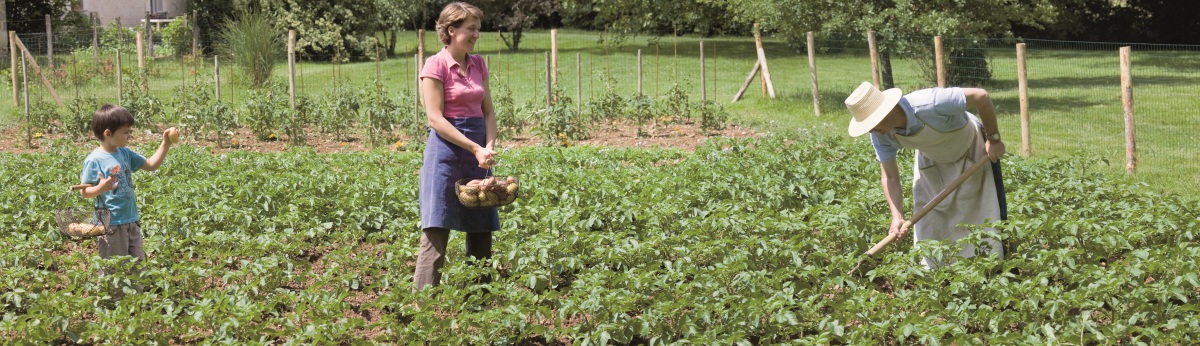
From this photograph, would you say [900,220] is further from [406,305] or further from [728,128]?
[728,128]

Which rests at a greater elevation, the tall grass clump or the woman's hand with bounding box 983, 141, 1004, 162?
the tall grass clump

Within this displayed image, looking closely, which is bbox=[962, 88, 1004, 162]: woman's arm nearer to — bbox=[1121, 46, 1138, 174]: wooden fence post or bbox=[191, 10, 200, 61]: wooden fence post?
bbox=[1121, 46, 1138, 174]: wooden fence post

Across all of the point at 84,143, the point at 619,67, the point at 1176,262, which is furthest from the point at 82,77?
the point at 1176,262

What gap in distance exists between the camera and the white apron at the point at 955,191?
5746 mm

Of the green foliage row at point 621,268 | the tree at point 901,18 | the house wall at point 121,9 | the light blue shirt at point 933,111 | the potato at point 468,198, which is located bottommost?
the green foliage row at point 621,268

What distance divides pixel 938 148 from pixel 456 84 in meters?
2.35

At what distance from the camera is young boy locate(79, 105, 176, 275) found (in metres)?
5.58

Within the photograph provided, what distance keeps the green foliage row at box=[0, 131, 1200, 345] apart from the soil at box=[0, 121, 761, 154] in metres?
3.71

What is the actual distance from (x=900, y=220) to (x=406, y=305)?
2.39 meters

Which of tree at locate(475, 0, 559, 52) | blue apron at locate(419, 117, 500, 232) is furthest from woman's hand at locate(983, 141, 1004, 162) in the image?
tree at locate(475, 0, 559, 52)

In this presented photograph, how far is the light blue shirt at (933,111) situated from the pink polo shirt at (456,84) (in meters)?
1.91

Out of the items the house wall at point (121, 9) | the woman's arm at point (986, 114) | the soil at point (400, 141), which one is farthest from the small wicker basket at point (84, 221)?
the house wall at point (121, 9)

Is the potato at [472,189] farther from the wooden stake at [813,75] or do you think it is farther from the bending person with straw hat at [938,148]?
the wooden stake at [813,75]

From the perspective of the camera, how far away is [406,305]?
541cm
